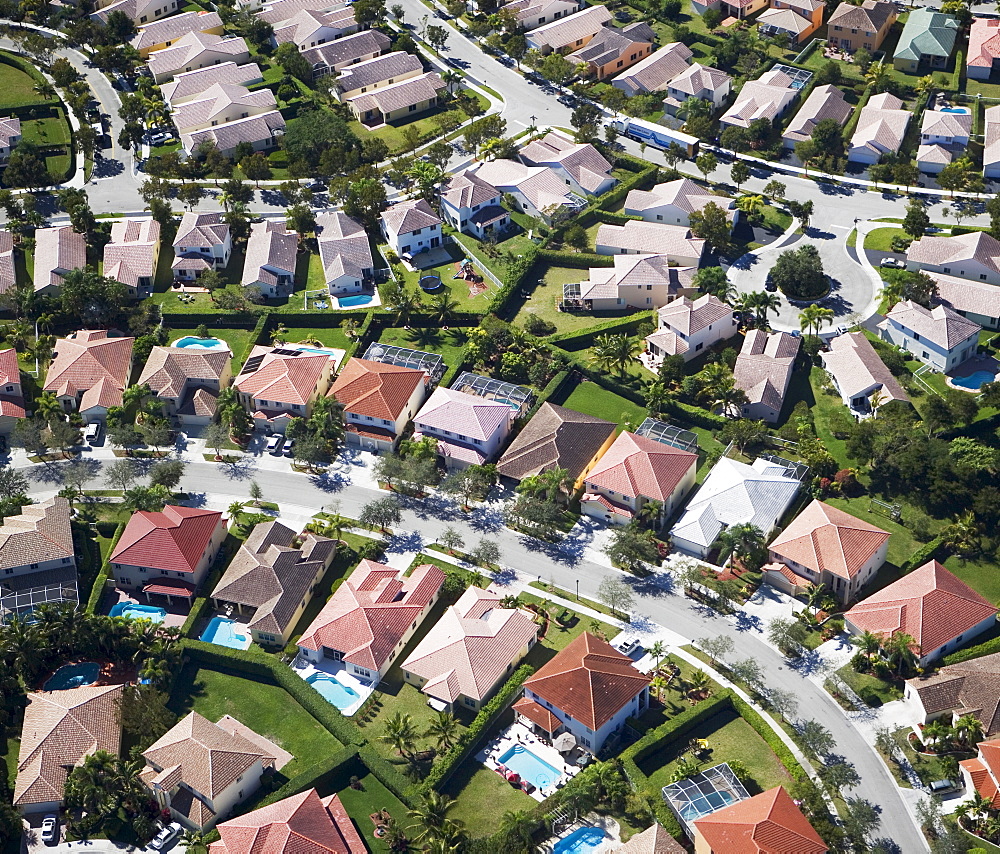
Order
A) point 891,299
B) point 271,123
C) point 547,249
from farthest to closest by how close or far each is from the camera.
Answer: point 271,123 < point 547,249 < point 891,299

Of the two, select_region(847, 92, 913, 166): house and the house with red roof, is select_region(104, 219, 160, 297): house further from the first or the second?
select_region(847, 92, 913, 166): house

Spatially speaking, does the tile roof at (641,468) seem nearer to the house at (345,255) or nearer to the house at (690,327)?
the house at (690,327)

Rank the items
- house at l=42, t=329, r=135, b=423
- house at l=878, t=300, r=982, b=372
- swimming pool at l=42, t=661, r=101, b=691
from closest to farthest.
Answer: swimming pool at l=42, t=661, r=101, b=691 → house at l=42, t=329, r=135, b=423 → house at l=878, t=300, r=982, b=372

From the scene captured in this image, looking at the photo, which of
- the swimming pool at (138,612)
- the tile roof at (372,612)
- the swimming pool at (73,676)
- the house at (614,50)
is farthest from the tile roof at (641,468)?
the house at (614,50)

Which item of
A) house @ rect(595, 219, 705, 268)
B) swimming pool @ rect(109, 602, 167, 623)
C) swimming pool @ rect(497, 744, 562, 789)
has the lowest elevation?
swimming pool @ rect(109, 602, 167, 623)

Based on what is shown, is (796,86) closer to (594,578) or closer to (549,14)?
(549,14)

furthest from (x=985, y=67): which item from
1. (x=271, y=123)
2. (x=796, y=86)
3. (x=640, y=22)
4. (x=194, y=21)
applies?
(x=194, y=21)

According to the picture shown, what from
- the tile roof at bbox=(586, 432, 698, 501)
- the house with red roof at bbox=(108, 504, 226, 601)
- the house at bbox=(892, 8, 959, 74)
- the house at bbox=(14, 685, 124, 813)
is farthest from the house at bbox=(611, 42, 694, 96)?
the house at bbox=(14, 685, 124, 813)
